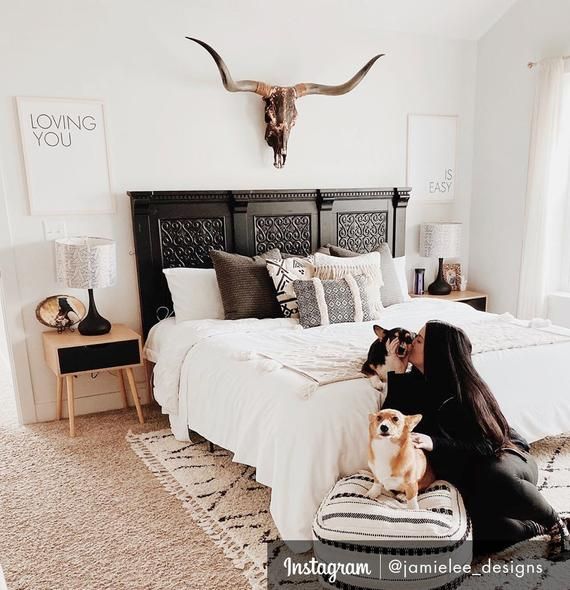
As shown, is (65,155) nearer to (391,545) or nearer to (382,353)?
(382,353)

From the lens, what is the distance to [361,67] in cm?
403

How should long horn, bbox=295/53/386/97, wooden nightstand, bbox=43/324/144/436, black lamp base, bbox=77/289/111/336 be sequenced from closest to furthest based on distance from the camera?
1. wooden nightstand, bbox=43/324/144/436
2. black lamp base, bbox=77/289/111/336
3. long horn, bbox=295/53/386/97

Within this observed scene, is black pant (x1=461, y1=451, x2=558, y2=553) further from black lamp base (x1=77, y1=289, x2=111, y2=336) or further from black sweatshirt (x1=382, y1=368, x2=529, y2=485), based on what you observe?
black lamp base (x1=77, y1=289, x2=111, y2=336)

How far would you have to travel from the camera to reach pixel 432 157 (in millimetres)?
4418

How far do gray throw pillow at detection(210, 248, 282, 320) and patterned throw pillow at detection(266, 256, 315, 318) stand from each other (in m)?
0.06

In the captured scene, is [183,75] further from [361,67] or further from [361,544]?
[361,544]

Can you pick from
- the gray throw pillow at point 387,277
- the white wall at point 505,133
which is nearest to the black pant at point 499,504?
the gray throw pillow at point 387,277

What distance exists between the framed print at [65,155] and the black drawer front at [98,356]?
2.73ft

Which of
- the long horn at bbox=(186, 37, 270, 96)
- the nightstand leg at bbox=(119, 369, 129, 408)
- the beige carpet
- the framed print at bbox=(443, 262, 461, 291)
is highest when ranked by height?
the long horn at bbox=(186, 37, 270, 96)

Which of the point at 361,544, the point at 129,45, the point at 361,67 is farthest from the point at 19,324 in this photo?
the point at 361,67

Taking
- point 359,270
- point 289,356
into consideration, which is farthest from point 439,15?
point 289,356

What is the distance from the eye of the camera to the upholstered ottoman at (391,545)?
5.66 ft

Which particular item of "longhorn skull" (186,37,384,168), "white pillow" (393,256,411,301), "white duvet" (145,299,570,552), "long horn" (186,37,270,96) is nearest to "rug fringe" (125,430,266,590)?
"white duvet" (145,299,570,552)

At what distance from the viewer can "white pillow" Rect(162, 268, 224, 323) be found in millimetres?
3369
